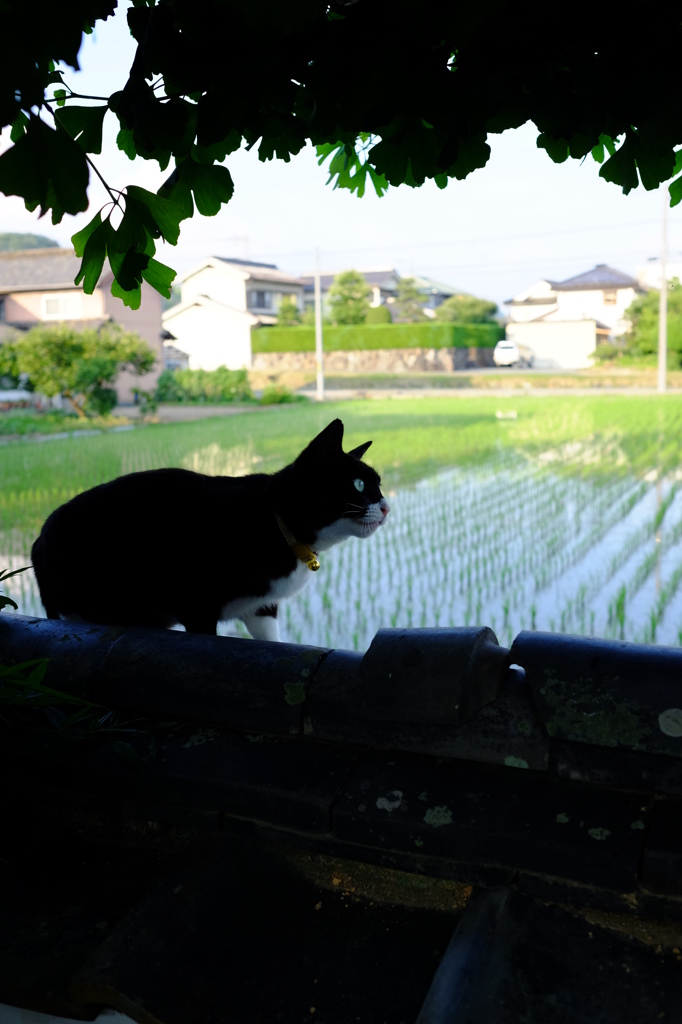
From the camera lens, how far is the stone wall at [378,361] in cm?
2894

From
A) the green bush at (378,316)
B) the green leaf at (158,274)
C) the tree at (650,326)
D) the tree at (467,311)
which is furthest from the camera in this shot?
the tree at (467,311)

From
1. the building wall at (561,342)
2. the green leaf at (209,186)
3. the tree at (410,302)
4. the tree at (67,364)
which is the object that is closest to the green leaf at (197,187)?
the green leaf at (209,186)

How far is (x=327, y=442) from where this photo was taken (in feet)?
5.82

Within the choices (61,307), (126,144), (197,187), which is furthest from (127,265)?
(61,307)

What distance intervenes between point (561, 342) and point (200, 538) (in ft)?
87.4

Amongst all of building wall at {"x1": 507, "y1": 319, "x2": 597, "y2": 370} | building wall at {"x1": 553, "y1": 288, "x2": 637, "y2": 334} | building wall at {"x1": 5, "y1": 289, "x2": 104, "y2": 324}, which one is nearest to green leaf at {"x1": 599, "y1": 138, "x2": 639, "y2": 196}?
building wall at {"x1": 5, "y1": 289, "x2": 104, "y2": 324}

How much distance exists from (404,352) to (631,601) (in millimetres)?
25670

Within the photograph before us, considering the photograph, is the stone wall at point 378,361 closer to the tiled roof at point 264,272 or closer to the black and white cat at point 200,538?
the tiled roof at point 264,272

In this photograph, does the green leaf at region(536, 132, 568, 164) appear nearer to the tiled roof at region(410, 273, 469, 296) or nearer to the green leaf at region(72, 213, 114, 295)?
the green leaf at region(72, 213, 114, 295)

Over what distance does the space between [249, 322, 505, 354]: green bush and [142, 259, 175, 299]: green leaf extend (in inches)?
1085

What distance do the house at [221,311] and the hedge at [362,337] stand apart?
714 mm

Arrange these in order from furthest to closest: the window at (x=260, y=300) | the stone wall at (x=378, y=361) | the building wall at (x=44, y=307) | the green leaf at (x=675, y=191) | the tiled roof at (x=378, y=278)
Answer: the tiled roof at (x=378, y=278), the window at (x=260, y=300), the stone wall at (x=378, y=361), the building wall at (x=44, y=307), the green leaf at (x=675, y=191)

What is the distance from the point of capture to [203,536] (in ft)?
5.83

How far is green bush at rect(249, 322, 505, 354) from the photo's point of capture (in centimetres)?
2870
